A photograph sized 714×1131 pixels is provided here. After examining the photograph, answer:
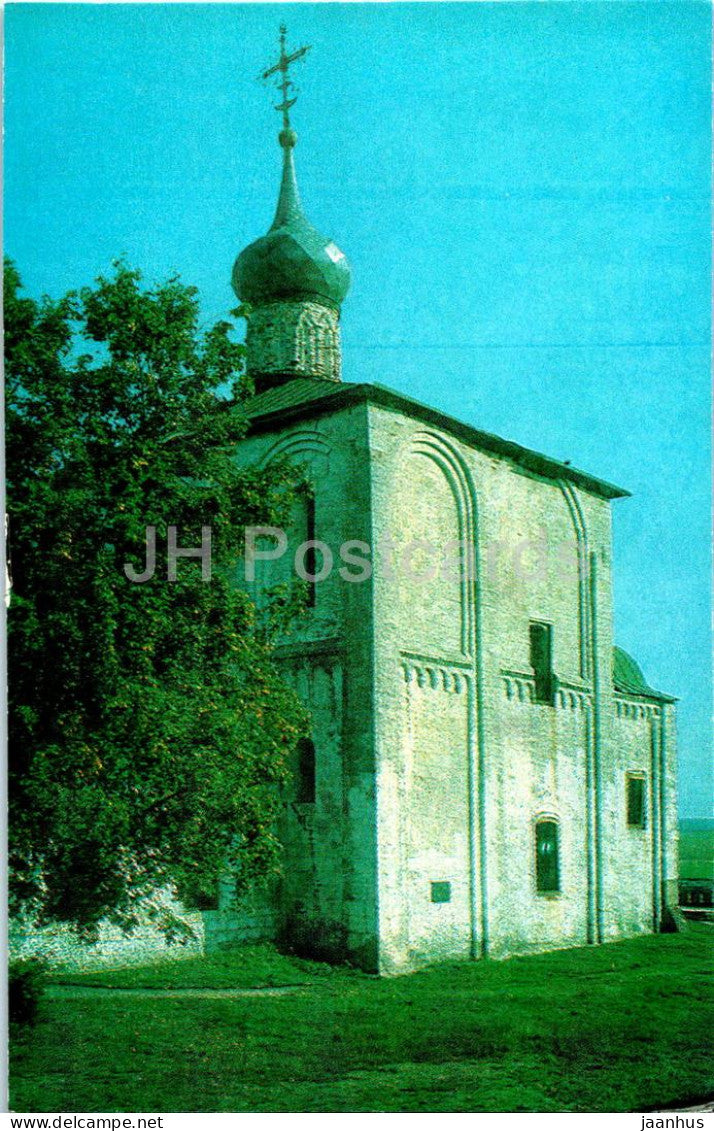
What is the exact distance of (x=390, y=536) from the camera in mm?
14109

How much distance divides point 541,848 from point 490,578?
360 centimetres

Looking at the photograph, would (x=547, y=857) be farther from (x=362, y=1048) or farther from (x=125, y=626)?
(x=125, y=626)

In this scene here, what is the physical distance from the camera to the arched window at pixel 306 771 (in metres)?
14.2

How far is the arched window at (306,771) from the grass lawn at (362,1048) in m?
2.30

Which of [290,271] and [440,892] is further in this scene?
[290,271]

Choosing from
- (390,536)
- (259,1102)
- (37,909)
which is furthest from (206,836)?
(390,536)

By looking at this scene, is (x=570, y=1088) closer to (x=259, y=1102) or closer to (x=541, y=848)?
(x=259, y=1102)

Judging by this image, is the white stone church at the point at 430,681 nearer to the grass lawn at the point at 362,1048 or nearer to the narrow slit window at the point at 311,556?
the narrow slit window at the point at 311,556

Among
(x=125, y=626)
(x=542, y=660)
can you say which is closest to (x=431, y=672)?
(x=542, y=660)

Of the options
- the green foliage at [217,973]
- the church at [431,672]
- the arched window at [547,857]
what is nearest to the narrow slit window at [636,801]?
the church at [431,672]

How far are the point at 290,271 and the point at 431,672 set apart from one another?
21.5 feet

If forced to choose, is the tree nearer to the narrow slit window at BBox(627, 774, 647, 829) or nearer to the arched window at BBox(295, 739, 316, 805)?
the arched window at BBox(295, 739, 316, 805)

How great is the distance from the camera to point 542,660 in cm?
1656

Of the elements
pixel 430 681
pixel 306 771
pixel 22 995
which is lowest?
pixel 22 995
